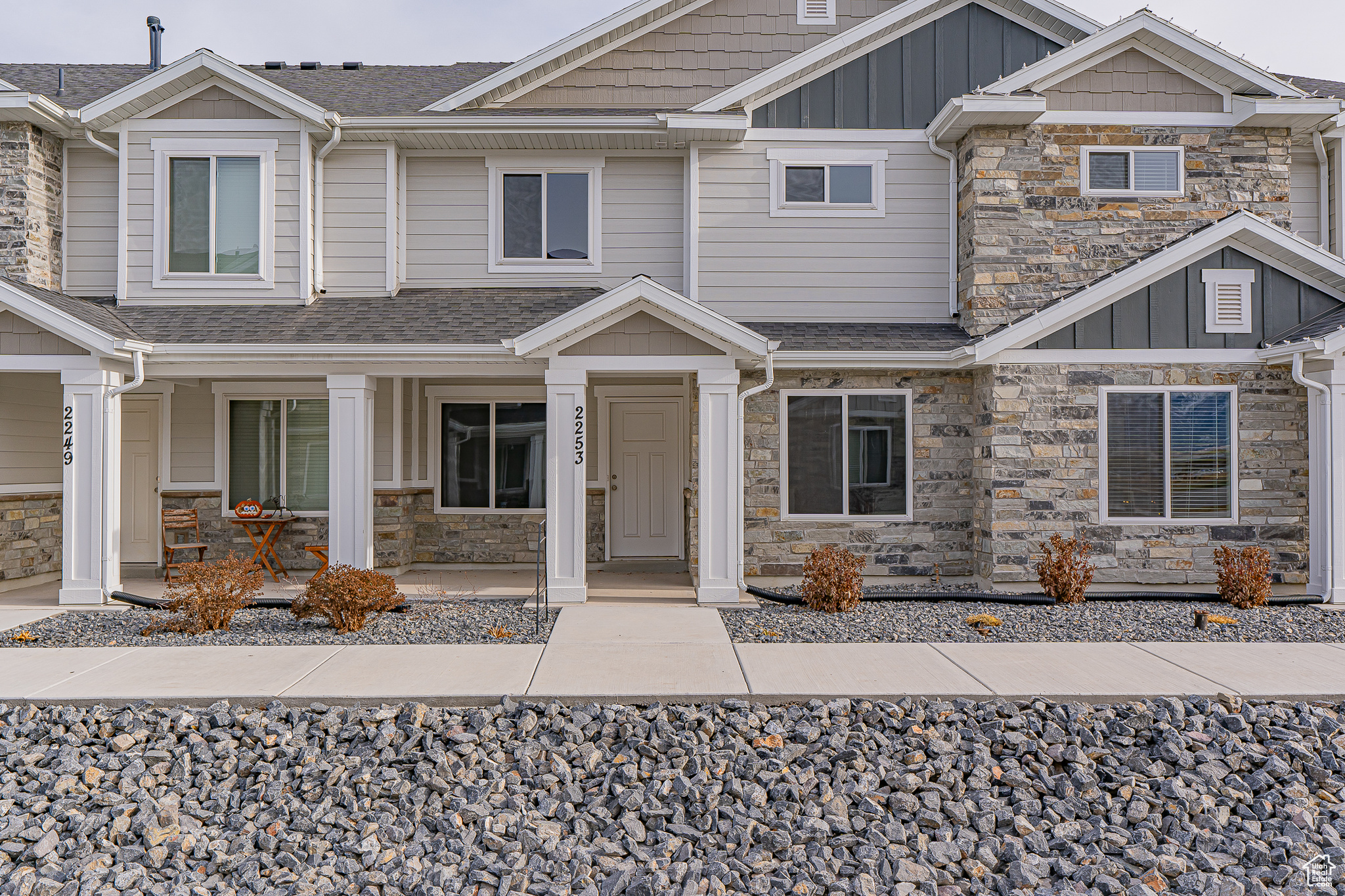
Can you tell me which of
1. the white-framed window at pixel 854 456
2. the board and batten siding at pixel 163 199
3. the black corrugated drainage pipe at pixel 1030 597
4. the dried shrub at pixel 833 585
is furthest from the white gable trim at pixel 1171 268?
the board and batten siding at pixel 163 199

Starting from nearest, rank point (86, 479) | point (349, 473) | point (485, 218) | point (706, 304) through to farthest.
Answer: point (86, 479)
point (349, 473)
point (706, 304)
point (485, 218)

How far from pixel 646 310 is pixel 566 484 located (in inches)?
76.2

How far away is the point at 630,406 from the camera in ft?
37.6

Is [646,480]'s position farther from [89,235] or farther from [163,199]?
[89,235]

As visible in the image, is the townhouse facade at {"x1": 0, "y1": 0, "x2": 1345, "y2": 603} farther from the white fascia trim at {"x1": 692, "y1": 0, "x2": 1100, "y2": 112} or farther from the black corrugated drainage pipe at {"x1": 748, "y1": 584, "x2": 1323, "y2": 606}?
the black corrugated drainage pipe at {"x1": 748, "y1": 584, "x2": 1323, "y2": 606}

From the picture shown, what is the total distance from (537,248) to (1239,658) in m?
8.35

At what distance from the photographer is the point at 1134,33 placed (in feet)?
31.5

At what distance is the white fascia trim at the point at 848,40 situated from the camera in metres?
9.88

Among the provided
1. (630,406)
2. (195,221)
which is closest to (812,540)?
(630,406)

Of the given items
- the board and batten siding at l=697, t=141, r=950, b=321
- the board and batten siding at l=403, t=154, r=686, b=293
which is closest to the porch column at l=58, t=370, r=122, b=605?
the board and batten siding at l=403, t=154, r=686, b=293

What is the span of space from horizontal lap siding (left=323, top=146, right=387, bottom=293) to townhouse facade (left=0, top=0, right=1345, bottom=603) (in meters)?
0.05

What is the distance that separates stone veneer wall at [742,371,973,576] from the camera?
9.47 meters

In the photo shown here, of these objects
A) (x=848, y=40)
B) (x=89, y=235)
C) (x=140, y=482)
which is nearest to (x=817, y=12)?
(x=848, y=40)

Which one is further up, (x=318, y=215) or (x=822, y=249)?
(x=318, y=215)
